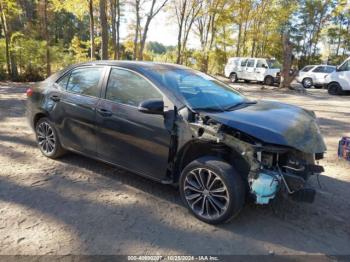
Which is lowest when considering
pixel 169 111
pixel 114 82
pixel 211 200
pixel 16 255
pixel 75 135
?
pixel 16 255

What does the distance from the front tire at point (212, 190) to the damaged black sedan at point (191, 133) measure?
0.4 inches

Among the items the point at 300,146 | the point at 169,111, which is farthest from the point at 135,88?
the point at 300,146

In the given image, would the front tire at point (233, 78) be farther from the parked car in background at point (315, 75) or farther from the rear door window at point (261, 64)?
the parked car in background at point (315, 75)

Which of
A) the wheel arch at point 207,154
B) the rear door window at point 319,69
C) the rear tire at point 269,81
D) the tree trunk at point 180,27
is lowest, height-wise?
the wheel arch at point 207,154

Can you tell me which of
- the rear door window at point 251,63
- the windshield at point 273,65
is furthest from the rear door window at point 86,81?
the rear door window at point 251,63

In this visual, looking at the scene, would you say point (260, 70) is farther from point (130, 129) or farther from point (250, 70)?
point (130, 129)

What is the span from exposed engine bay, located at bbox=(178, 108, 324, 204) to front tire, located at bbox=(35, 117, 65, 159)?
258 centimetres

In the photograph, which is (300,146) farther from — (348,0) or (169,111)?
(348,0)

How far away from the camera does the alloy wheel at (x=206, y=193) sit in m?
3.45

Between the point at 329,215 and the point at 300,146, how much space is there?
1.05m

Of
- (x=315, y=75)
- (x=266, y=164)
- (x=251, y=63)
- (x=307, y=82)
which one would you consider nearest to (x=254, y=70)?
(x=251, y=63)

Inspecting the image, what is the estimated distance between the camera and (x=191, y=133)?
3.56 metres

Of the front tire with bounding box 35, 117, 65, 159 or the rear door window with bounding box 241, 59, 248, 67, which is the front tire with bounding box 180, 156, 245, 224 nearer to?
the front tire with bounding box 35, 117, 65, 159

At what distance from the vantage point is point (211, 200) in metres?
3.53
